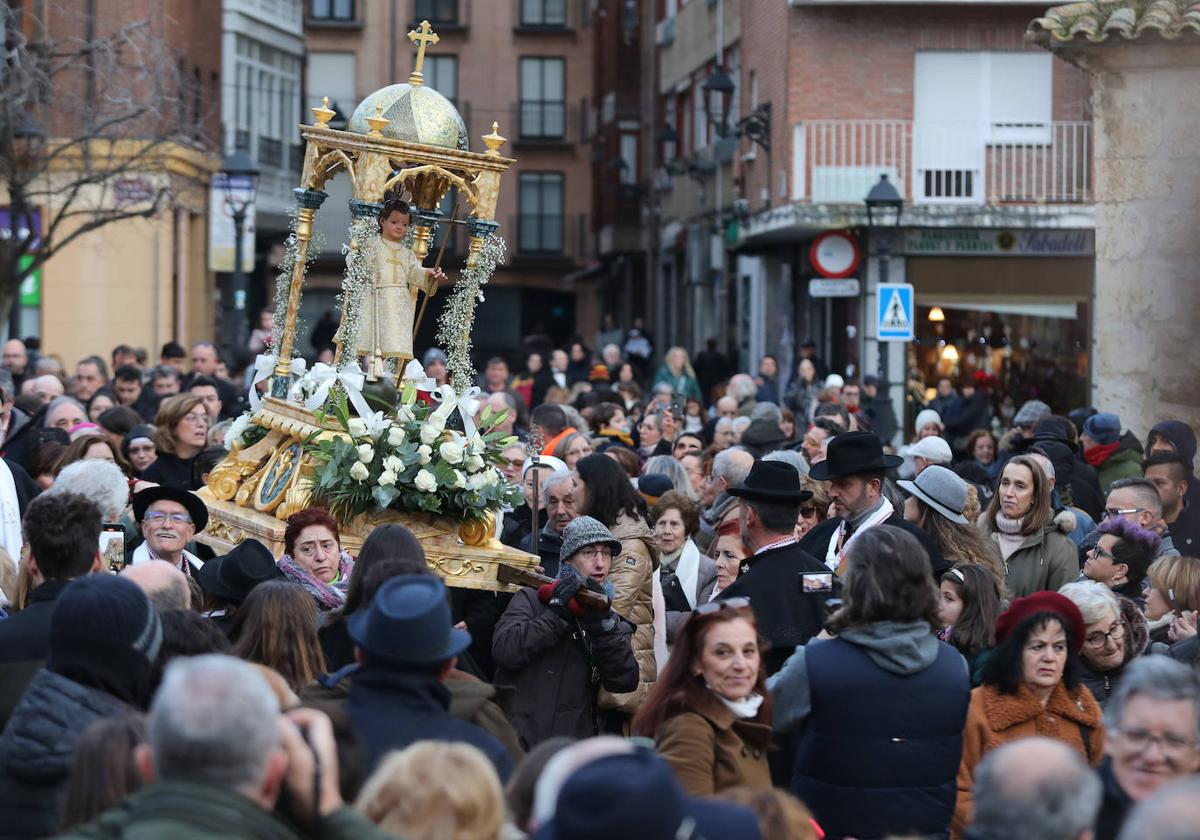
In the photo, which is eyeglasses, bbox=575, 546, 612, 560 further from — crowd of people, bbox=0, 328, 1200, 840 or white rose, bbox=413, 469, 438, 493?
white rose, bbox=413, 469, 438, 493

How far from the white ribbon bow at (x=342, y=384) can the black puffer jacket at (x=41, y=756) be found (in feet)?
14.8

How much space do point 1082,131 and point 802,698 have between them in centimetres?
2409

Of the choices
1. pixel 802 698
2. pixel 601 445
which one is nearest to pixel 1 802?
pixel 802 698

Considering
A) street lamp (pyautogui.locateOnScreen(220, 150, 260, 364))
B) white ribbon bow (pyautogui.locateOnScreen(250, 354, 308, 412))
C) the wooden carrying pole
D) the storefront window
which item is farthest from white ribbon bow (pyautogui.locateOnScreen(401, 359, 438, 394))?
the storefront window

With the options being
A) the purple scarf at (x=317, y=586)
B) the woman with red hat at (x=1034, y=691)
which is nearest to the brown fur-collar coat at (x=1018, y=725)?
the woman with red hat at (x=1034, y=691)

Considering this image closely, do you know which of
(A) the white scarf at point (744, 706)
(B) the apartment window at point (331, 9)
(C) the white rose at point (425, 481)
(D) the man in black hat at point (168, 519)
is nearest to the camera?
(A) the white scarf at point (744, 706)

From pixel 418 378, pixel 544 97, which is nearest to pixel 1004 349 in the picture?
pixel 418 378

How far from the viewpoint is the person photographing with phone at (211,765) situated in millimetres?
4418

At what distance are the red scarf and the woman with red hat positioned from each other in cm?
639

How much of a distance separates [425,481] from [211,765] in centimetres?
527

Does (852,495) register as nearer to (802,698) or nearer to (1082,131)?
(802,698)

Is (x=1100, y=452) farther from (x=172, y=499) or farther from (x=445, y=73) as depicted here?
(x=445, y=73)

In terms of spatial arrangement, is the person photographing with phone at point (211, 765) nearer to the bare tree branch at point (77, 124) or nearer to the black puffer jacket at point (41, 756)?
the black puffer jacket at point (41, 756)

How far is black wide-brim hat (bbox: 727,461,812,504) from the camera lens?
7.87 m
